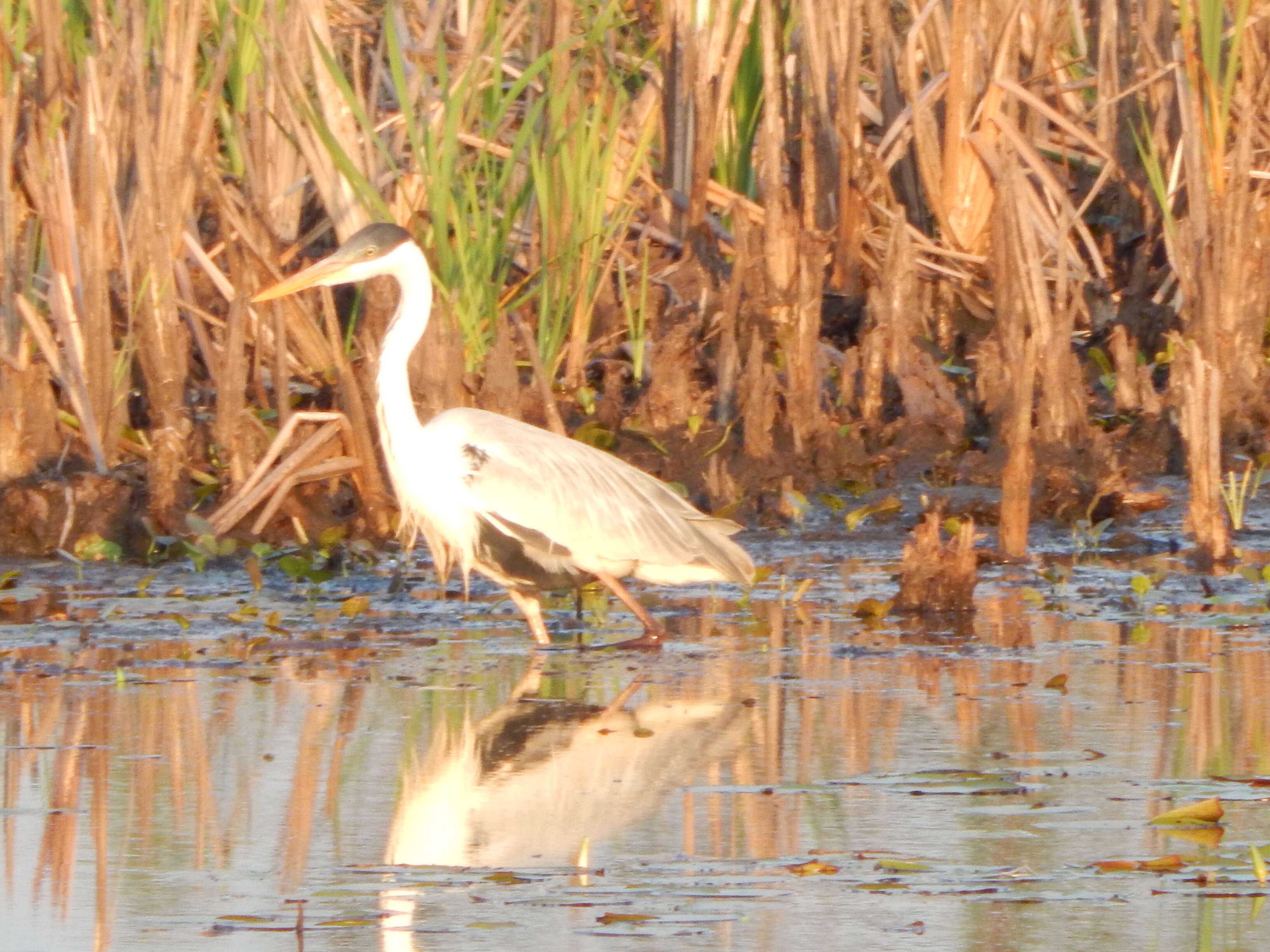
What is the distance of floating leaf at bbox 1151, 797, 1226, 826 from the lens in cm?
419

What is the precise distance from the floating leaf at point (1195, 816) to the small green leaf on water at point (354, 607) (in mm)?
3197

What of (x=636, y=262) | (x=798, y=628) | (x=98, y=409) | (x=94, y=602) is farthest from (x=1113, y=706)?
(x=636, y=262)

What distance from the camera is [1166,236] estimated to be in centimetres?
1013

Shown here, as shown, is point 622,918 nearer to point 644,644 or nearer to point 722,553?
point 644,644

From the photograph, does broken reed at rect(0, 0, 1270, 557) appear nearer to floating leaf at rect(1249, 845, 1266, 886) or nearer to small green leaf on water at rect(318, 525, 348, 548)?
small green leaf on water at rect(318, 525, 348, 548)

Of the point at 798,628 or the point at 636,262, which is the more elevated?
the point at 636,262

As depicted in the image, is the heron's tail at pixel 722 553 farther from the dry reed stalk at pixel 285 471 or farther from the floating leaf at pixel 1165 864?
the floating leaf at pixel 1165 864

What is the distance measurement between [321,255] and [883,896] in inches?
263

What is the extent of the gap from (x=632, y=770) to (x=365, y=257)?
2578 millimetres

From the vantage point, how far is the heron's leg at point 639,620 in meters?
6.47

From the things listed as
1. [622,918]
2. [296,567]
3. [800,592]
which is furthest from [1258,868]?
[296,567]

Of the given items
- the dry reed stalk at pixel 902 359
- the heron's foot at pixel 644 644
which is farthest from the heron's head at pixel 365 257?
the dry reed stalk at pixel 902 359

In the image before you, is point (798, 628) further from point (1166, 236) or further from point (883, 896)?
point (1166, 236)

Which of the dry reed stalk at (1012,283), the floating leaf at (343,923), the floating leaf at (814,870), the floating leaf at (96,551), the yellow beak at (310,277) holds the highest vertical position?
the dry reed stalk at (1012,283)
